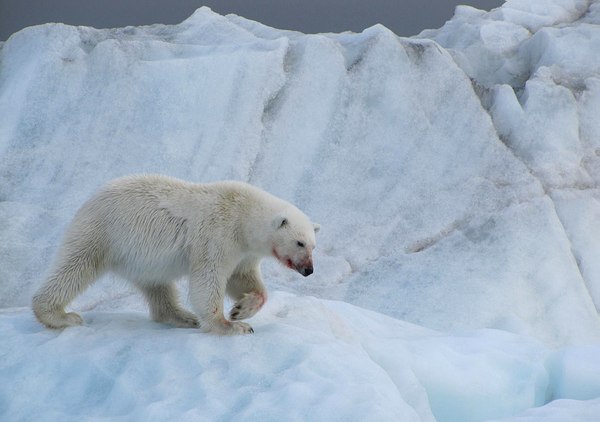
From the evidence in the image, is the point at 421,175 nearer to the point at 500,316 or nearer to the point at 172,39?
the point at 500,316

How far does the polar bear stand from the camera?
15.3 ft

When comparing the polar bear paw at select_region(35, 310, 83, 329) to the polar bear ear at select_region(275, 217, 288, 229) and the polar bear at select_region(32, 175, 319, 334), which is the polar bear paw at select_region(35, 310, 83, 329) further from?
the polar bear ear at select_region(275, 217, 288, 229)

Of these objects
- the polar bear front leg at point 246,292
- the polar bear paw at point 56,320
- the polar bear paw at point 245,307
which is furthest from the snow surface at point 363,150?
the polar bear paw at point 56,320

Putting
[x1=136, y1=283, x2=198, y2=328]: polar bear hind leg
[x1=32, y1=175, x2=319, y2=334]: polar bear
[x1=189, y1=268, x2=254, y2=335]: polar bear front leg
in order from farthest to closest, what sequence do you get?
[x1=136, y1=283, x2=198, y2=328]: polar bear hind leg
[x1=32, y1=175, x2=319, y2=334]: polar bear
[x1=189, y1=268, x2=254, y2=335]: polar bear front leg

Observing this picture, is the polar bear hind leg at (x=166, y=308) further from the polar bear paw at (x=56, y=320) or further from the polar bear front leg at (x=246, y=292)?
the polar bear paw at (x=56, y=320)

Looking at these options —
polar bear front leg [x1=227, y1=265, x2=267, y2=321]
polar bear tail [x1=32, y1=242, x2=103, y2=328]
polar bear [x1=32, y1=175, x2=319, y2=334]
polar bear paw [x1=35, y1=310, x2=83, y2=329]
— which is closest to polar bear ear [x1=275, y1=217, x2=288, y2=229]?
polar bear [x1=32, y1=175, x2=319, y2=334]

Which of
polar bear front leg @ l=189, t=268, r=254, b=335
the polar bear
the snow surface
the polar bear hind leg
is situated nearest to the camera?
polar bear front leg @ l=189, t=268, r=254, b=335

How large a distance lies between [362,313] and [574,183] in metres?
3.67

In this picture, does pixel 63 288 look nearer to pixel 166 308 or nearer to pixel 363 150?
pixel 166 308

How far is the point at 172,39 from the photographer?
10.5 meters

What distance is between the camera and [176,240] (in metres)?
4.74

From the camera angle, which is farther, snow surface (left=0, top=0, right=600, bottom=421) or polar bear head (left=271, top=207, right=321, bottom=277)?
snow surface (left=0, top=0, right=600, bottom=421)

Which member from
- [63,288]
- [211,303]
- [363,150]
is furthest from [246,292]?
[363,150]

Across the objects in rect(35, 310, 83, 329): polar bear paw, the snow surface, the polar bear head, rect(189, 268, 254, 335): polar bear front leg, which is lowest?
the snow surface
